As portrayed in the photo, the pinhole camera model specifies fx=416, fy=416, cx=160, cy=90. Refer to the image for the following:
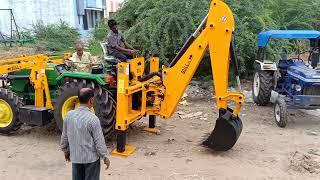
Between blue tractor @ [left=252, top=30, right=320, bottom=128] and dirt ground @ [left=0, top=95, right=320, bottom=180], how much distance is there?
1.60 ft

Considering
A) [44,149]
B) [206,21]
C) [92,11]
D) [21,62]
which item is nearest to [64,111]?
[44,149]

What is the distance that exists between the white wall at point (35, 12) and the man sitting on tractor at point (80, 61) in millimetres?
17930

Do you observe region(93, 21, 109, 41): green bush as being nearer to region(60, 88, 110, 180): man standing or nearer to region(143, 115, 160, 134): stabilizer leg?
region(143, 115, 160, 134): stabilizer leg

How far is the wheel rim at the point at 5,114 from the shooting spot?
303 inches

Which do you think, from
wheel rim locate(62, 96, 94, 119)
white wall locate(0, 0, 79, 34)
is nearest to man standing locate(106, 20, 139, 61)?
wheel rim locate(62, 96, 94, 119)

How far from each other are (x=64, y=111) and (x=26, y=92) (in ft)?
4.55

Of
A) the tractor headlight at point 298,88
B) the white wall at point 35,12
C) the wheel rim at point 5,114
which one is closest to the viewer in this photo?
the wheel rim at point 5,114

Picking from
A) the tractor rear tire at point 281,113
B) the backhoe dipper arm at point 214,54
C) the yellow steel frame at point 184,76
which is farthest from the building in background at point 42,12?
the backhoe dipper arm at point 214,54

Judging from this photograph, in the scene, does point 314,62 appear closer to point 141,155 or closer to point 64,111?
point 141,155

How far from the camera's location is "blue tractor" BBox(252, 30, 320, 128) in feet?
27.9

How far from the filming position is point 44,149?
7055 millimetres

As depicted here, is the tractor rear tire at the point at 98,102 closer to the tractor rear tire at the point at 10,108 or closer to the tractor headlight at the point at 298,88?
the tractor rear tire at the point at 10,108

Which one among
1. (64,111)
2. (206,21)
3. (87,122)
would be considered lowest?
(64,111)

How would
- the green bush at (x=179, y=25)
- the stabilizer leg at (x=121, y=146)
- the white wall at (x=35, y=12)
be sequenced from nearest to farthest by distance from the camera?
the stabilizer leg at (x=121, y=146), the green bush at (x=179, y=25), the white wall at (x=35, y=12)
